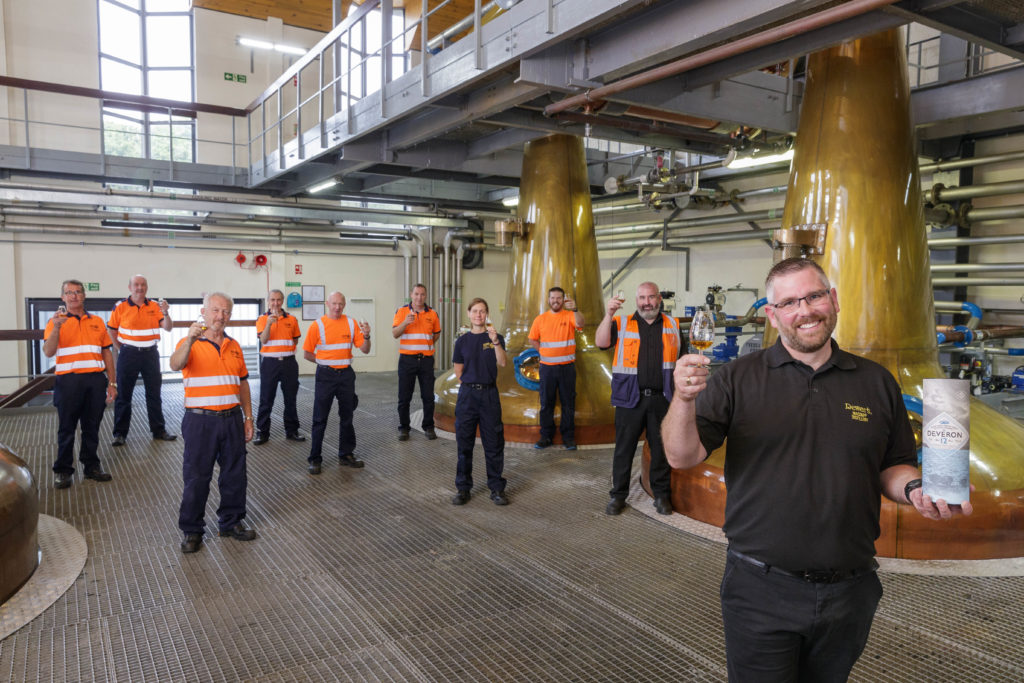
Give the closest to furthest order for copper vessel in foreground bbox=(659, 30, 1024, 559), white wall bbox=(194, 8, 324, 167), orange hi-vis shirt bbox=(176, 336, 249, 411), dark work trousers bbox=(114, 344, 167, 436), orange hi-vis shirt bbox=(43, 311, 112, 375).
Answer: orange hi-vis shirt bbox=(176, 336, 249, 411)
copper vessel in foreground bbox=(659, 30, 1024, 559)
orange hi-vis shirt bbox=(43, 311, 112, 375)
dark work trousers bbox=(114, 344, 167, 436)
white wall bbox=(194, 8, 324, 167)

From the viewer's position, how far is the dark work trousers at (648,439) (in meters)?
4.77

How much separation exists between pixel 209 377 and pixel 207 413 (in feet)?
0.77

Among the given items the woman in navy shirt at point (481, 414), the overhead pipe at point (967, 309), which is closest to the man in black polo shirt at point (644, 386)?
the woman in navy shirt at point (481, 414)

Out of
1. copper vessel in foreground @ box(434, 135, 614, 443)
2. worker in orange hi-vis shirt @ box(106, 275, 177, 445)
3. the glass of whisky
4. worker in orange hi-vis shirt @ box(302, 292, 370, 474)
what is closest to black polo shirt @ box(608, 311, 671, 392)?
copper vessel in foreground @ box(434, 135, 614, 443)

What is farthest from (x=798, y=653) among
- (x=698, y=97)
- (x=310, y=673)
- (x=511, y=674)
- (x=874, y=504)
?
(x=698, y=97)

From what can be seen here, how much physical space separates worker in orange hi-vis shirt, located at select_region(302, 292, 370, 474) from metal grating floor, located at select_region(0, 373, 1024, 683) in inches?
28.8

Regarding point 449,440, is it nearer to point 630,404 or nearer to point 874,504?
point 630,404

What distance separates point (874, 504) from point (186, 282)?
12297 millimetres

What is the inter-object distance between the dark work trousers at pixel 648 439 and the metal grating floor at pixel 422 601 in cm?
26

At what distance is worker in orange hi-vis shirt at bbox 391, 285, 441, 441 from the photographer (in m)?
7.27

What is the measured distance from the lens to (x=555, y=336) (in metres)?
6.75

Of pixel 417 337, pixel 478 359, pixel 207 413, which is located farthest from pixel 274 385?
pixel 478 359

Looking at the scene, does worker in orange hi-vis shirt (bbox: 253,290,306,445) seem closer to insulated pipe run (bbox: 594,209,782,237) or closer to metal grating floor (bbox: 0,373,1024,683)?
metal grating floor (bbox: 0,373,1024,683)

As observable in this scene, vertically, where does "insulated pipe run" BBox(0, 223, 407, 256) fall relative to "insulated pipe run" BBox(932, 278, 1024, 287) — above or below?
above
